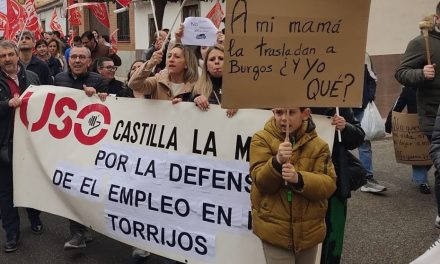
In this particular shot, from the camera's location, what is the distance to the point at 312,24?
8.03 ft

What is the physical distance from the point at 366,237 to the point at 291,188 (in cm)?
217

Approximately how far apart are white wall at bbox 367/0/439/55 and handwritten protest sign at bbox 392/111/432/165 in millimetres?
5131

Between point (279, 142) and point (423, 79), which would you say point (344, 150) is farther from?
point (423, 79)

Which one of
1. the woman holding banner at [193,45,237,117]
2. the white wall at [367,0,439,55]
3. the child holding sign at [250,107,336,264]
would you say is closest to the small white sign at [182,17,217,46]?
the woman holding banner at [193,45,237,117]

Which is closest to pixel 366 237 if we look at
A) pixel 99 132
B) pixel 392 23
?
pixel 99 132

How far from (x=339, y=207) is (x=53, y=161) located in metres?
2.31

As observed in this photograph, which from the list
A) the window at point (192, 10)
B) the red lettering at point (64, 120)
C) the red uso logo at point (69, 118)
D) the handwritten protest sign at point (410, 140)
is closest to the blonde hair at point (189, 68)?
the red uso logo at point (69, 118)

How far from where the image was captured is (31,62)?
6344 mm

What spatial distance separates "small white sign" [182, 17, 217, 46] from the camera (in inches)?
174

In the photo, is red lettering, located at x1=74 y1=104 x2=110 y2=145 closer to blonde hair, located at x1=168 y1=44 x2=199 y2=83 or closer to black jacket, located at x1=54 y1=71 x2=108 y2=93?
black jacket, located at x1=54 y1=71 x2=108 y2=93

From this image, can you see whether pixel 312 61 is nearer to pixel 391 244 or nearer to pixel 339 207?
pixel 339 207

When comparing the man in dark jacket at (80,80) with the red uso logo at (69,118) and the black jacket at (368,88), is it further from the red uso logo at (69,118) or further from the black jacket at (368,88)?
the black jacket at (368,88)

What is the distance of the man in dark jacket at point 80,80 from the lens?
438cm

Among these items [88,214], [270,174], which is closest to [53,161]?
[88,214]
